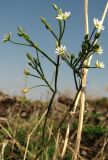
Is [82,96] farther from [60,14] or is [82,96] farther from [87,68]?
[60,14]

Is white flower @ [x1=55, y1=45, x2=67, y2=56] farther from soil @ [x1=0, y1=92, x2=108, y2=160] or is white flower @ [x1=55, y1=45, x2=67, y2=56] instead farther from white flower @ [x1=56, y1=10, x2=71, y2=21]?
soil @ [x1=0, y1=92, x2=108, y2=160]

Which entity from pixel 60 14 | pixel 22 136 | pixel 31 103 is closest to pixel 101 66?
pixel 60 14

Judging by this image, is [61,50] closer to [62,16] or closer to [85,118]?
[62,16]

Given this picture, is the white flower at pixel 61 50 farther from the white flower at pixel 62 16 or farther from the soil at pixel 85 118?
the soil at pixel 85 118

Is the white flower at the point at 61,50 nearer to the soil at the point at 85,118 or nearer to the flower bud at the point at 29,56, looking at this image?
the flower bud at the point at 29,56

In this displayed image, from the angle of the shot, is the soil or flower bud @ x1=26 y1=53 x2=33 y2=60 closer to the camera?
flower bud @ x1=26 y1=53 x2=33 y2=60

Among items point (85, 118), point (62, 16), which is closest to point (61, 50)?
point (62, 16)

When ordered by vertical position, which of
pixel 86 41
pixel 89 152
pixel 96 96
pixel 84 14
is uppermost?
pixel 96 96

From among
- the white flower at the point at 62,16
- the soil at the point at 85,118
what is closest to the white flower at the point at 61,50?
the white flower at the point at 62,16

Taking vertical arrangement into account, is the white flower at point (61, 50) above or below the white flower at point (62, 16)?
below

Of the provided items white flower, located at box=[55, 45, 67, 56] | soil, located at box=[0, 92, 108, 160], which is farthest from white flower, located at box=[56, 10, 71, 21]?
soil, located at box=[0, 92, 108, 160]

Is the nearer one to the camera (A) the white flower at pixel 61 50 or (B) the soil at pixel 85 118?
(A) the white flower at pixel 61 50
